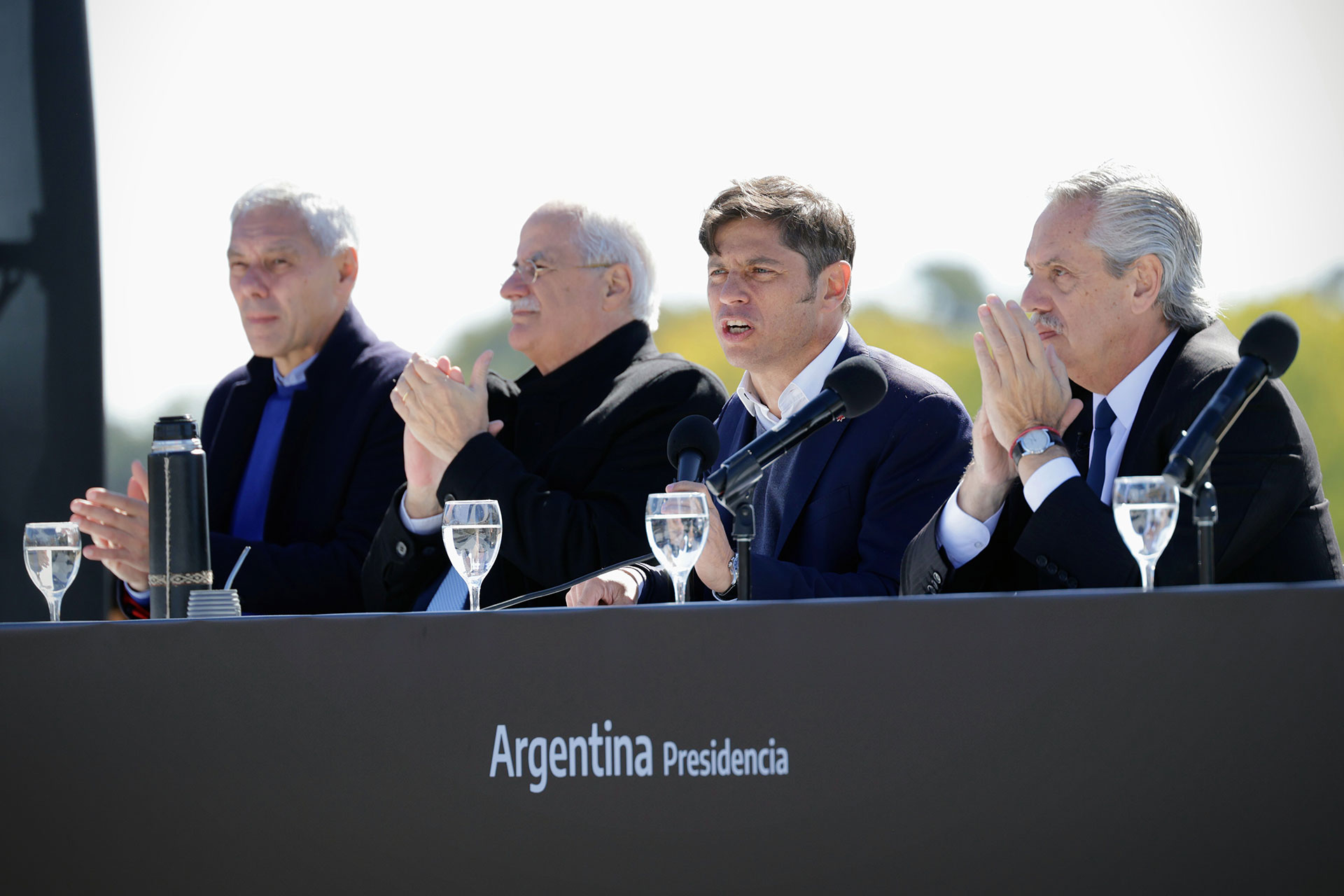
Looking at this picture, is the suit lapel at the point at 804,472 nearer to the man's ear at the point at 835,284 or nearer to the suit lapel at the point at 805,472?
the suit lapel at the point at 805,472

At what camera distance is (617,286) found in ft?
11.1

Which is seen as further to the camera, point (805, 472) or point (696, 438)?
point (805, 472)

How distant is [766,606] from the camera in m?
1.40

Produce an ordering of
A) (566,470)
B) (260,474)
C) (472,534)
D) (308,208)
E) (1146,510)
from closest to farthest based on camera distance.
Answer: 1. (1146,510)
2. (472,534)
3. (566,470)
4. (260,474)
5. (308,208)

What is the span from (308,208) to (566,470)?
116cm

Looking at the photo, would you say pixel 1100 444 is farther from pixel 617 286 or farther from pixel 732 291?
pixel 617 286

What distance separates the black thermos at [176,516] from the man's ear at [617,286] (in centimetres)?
150

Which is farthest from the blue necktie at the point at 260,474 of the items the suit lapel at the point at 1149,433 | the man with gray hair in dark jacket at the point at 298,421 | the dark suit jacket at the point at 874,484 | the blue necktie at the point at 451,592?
the suit lapel at the point at 1149,433

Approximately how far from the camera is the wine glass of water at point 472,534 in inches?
73.0

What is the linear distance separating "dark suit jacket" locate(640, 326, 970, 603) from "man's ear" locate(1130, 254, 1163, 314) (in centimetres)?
42

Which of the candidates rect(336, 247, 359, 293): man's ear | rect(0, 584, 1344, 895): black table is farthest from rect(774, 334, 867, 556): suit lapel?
rect(336, 247, 359, 293): man's ear

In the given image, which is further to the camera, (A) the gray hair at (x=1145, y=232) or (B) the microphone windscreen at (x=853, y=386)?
(A) the gray hair at (x=1145, y=232)

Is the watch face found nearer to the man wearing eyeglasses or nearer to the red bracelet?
the red bracelet

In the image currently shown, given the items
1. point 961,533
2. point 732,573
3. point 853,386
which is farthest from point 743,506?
point 961,533
